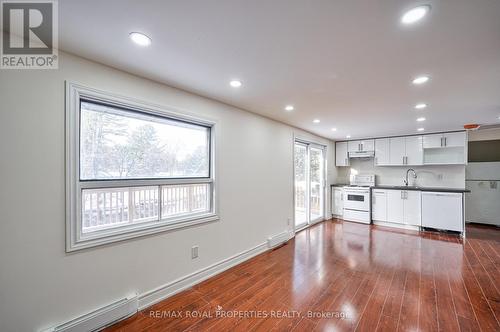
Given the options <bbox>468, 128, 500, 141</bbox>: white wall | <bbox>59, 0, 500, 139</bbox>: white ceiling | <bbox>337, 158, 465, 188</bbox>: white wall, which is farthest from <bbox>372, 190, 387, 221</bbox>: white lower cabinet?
<bbox>59, 0, 500, 139</bbox>: white ceiling

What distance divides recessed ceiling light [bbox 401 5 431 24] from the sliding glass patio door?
3.60m

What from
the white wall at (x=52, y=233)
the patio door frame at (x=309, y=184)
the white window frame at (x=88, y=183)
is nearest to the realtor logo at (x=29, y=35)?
the white wall at (x=52, y=233)

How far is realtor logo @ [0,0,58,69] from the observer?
1.32m

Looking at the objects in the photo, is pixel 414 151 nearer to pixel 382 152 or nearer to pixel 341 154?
pixel 382 152

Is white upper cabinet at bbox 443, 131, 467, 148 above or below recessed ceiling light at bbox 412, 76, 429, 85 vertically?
below

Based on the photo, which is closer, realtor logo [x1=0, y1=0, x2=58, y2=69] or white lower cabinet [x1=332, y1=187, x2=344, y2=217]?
realtor logo [x1=0, y1=0, x2=58, y2=69]

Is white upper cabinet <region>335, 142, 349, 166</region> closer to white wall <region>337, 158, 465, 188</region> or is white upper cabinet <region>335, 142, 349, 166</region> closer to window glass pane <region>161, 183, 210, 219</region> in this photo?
white wall <region>337, 158, 465, 188</region>

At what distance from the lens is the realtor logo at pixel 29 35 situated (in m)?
1.32

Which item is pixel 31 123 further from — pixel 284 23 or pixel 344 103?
pixel 344 103

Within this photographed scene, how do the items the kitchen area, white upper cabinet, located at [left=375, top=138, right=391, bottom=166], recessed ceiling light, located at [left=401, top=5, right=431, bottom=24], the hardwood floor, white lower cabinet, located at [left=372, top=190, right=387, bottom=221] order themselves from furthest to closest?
white upper cabinet, located at [left=375, top=138, right=391, bottom=166] < white lower cabinet, located at [left=372, top=190, right=387, bottom=221] < the kitchen area < the hardwood floor < recessed ceiling light, located at [left=401, top=5, right=431, bottom=24]

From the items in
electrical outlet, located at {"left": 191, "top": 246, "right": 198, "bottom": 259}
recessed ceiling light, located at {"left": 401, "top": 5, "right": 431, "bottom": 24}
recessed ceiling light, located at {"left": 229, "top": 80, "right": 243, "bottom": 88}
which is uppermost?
recessed ceiling light, located at {"left": 229, "top": 80, "right": 243, "bottom": 88}

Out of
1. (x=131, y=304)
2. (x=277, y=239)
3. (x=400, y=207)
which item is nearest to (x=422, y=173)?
(x=400, y=207)

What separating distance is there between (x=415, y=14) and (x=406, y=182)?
5.72 m

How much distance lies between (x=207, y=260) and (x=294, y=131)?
310cm
